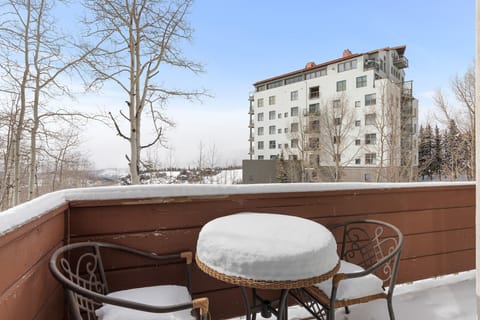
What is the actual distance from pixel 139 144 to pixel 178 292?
508 centimetres

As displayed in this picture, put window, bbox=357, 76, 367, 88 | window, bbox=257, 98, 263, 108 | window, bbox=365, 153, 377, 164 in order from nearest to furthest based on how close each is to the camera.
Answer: window, bbox=365, 153, 377, 164 → window, bbox=357, 76, 367, 88 → window, bbox=257, 98, 263, 108

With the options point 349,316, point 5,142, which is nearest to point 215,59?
point 5,142

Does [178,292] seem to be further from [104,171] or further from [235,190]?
[104,171]

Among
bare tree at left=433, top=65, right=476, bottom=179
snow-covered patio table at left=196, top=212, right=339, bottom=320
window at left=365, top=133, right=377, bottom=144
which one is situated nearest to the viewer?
snow-covered patio table at left=196, top=212, right=339, bottom=320

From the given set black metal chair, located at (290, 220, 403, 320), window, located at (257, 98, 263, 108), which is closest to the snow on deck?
black metal chair, located at (290, 220, 403, 320)

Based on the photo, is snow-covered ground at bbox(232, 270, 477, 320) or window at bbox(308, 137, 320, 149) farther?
window at bbox(308, 137, 320, 149)

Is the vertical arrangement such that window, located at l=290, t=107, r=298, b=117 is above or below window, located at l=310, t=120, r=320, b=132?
above

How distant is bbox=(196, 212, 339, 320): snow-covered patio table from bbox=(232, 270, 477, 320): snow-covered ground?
0.98 metres

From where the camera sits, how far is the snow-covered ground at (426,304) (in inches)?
72.9

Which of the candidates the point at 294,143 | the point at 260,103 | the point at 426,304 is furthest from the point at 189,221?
the point at 260,103

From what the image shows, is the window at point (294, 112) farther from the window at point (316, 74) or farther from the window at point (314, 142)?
the window at point (314, 142)

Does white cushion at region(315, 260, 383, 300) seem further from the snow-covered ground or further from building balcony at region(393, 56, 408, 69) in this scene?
building balcony at region(393, 56, 408, 69)

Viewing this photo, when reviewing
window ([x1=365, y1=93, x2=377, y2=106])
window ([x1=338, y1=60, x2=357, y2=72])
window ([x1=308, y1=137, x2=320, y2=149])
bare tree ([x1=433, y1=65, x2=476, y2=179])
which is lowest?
window ([x1=308, y1=137, x2=320, y2=149])

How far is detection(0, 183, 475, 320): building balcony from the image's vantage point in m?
0.90
